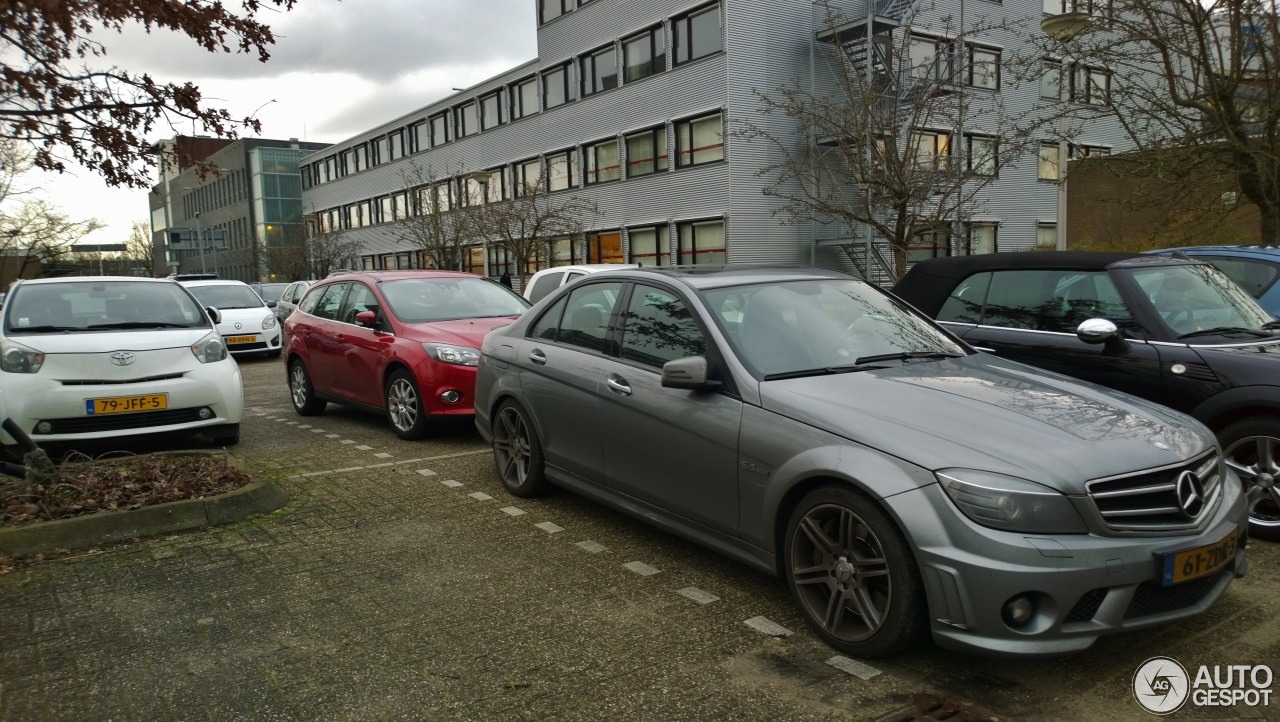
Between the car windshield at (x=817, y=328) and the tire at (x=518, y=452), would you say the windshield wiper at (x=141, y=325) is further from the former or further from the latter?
the car windshield at (x=817, y=328)

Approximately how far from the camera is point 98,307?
25.3ft

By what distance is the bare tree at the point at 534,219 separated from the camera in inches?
1228

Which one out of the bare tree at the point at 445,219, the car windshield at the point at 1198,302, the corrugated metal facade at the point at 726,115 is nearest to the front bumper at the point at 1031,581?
the car windshield at the point at 1198,302

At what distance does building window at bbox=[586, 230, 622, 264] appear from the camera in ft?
111

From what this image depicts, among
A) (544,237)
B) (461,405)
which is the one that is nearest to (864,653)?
(461,405)

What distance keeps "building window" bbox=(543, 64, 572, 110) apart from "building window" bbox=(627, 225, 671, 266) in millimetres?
7343

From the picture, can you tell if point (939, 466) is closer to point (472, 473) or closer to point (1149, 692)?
point (1149, 692)

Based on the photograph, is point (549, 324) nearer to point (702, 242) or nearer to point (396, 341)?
point (396, 341)

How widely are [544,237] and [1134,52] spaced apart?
23.3 metres

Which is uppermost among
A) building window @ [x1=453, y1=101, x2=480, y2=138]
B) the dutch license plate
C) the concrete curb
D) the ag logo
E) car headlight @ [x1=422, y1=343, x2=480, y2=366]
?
building window @ [x1=453, y1=101, x2=480, y2=138]

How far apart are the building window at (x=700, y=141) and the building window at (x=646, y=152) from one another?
77 centimetres

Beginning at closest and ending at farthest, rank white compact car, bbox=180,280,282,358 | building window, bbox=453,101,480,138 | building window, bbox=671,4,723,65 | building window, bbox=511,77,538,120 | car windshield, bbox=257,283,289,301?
1. white compact car, bbox=180,280,282,358
2. building window, bbox=671,4,723,65
3. car windshield, bbox=257,283,289,301
4. building window, bbox=511,77,538,120
5. building window, bbox=453,101,480,138

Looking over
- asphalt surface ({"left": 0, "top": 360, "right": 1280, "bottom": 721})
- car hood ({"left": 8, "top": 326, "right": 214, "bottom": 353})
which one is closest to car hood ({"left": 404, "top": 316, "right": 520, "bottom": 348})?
car hood ({"left": 8, "top": 326, "right": 214, "bottom": 353})

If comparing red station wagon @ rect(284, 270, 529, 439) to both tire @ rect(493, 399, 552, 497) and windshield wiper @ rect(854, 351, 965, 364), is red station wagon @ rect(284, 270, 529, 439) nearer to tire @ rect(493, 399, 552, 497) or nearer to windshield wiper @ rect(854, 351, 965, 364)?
tire @ rect(493, 399, 552, 497)
